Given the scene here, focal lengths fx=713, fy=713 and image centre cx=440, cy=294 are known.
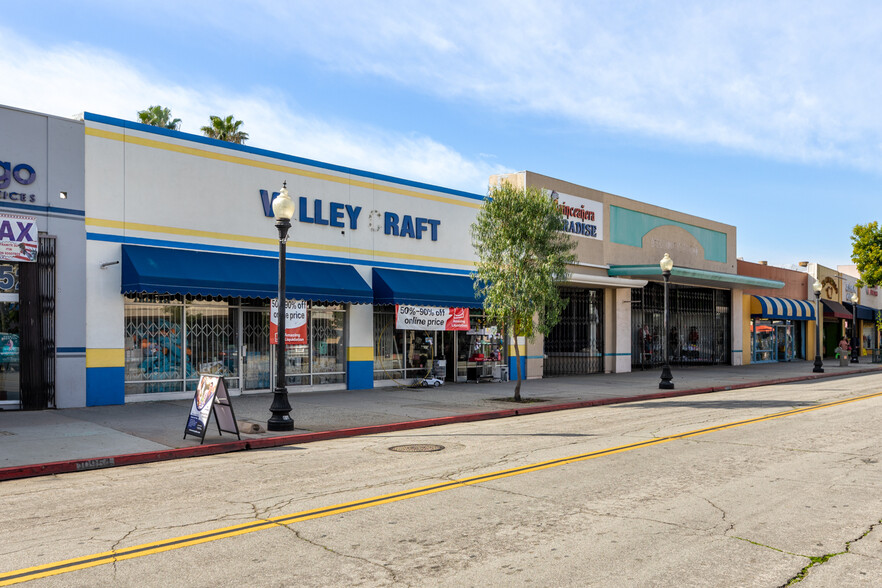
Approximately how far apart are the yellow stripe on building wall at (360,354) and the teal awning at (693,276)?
12.5 meters

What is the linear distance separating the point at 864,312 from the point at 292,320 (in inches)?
1926

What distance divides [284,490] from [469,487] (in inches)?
83.3

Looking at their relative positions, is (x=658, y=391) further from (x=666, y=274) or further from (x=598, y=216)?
(x=598, y=216)

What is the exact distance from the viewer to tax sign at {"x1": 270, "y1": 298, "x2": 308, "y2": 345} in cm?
1791

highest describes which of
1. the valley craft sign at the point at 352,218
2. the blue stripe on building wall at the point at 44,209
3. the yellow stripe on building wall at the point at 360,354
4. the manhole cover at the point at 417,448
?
the valley craft sign at the point at 352,218

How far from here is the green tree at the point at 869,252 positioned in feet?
139

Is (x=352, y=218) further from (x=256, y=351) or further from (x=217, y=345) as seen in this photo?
(x=217, y=345)

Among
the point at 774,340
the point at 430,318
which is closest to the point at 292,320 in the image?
the point at 430,318

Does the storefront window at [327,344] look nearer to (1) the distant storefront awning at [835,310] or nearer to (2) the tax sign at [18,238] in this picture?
(2) the tax sign at [18,238]

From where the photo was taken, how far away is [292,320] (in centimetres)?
1789

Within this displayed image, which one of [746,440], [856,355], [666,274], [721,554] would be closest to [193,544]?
[721,554]

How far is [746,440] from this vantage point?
A: 1170 cm

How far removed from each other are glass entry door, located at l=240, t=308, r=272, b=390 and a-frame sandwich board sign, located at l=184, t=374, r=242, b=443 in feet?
22.3

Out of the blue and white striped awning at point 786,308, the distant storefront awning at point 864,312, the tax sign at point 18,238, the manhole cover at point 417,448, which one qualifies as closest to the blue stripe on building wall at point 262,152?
the tax sign at point 18,238
